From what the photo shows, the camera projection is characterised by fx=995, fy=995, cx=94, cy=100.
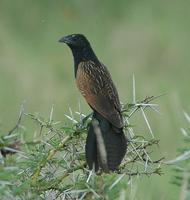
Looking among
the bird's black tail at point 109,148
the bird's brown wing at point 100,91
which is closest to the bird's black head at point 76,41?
the bird's brown wing at point 100,91

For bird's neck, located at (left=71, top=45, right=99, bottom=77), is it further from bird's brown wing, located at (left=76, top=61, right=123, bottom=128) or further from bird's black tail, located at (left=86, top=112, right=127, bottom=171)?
bird's black tail, located at (left=86, top=112, right=127, bottom=171)

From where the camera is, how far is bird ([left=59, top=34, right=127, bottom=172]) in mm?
2656

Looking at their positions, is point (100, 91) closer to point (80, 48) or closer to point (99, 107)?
point (99, 107)

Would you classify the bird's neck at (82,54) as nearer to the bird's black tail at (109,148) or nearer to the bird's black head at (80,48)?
the bird's black head at (80,48)

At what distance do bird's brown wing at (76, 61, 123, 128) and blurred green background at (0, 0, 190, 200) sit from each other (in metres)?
2.50

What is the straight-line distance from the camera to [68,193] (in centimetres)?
232

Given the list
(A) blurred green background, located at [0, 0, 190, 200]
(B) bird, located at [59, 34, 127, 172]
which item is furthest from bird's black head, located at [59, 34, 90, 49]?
(A) blurred green background, located at [0, 0, 190, 200]

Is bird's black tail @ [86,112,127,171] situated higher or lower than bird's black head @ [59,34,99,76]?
lower

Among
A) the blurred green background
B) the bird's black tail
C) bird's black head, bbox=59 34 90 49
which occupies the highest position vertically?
the blurred green background

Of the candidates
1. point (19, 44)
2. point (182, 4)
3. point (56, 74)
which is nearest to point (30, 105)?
point (56, 74)

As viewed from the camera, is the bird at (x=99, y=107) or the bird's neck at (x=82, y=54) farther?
the bird's neck at (x=82, y=54)

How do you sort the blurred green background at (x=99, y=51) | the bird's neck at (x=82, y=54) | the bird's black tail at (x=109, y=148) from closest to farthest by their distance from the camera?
the bird's black tail at (x=109, y=148)
the bird's neck at (x=82, y=54)
the blurred green background at (x=99, y=51)

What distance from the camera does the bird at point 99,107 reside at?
105 inches

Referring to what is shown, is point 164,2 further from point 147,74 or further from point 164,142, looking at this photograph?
point 164,142
